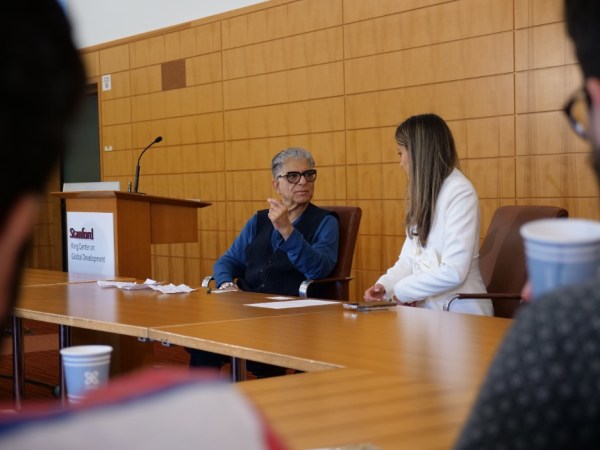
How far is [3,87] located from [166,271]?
30.6ft

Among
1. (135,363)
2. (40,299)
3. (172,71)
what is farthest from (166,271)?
(40,299)

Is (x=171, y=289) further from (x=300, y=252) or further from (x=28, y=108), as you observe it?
(x=28, y=108)

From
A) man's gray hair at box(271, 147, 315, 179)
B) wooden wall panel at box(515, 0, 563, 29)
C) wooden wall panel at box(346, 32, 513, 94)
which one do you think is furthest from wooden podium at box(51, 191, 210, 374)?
wooden wall panel at box(515, 0, 563, 29)

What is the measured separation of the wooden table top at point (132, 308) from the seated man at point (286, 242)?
0.59 meters

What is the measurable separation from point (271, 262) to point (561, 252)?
3505 millimetres

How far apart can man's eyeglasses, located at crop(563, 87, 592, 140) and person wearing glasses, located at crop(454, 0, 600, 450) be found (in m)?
0.18

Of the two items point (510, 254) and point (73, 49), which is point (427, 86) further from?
point (73, 49)

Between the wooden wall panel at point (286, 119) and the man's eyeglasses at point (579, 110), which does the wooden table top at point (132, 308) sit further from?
the wooden wall panel at point (286, 119)

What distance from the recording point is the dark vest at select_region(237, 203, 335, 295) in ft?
14.0

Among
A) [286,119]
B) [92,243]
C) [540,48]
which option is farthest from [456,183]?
[286,119]

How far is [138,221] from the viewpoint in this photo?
5.18m

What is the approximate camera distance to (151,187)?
9641 mm

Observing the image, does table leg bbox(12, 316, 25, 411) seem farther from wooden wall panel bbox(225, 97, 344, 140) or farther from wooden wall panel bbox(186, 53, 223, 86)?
wooden wall panel bbox(186, 53, 223, 86)

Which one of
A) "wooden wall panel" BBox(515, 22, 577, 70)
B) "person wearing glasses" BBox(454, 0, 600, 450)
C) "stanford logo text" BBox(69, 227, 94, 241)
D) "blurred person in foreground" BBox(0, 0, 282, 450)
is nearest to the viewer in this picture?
"blurred person in foreground" BBox(0, 0, 282, 450)
